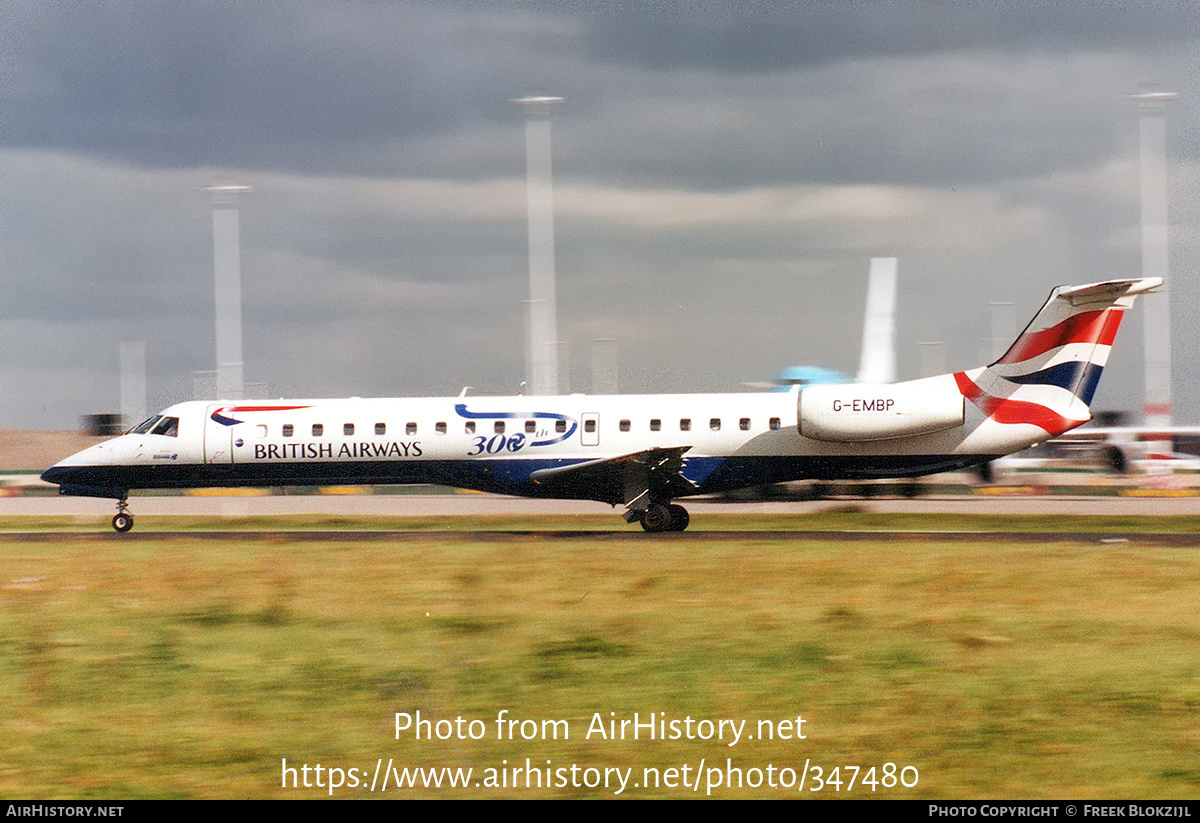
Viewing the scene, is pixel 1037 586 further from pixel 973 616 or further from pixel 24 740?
pixel 24 740

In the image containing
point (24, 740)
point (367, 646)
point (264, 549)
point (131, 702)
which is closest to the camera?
point (24, 740)

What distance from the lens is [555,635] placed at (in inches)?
480

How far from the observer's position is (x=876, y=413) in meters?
22.4

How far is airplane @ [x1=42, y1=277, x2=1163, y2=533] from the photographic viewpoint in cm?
2248

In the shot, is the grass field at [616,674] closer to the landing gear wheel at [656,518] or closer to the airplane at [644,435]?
the airplane at [644,435]

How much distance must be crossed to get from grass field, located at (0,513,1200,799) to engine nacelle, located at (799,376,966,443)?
5.09m

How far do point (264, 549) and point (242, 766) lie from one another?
39.0 ft

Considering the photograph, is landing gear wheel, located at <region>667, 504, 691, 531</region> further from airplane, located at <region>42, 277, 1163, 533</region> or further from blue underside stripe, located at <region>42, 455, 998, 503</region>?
blue underside stripe, located at <region>42, 455, 998, 503</region>

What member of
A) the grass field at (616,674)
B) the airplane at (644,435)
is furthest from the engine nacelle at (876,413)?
the grass field at (616,674)

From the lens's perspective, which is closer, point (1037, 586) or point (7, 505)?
point (1037, 586)

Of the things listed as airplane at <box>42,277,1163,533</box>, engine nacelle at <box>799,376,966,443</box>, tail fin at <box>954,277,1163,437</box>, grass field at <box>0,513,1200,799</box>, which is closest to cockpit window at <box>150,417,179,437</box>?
airplane at <box>42,277,1163,533</box>

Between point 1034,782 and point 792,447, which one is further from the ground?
point 792,447

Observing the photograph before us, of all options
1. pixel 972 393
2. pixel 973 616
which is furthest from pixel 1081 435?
pixel 973 616

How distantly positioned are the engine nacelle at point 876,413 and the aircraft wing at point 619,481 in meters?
2.46
